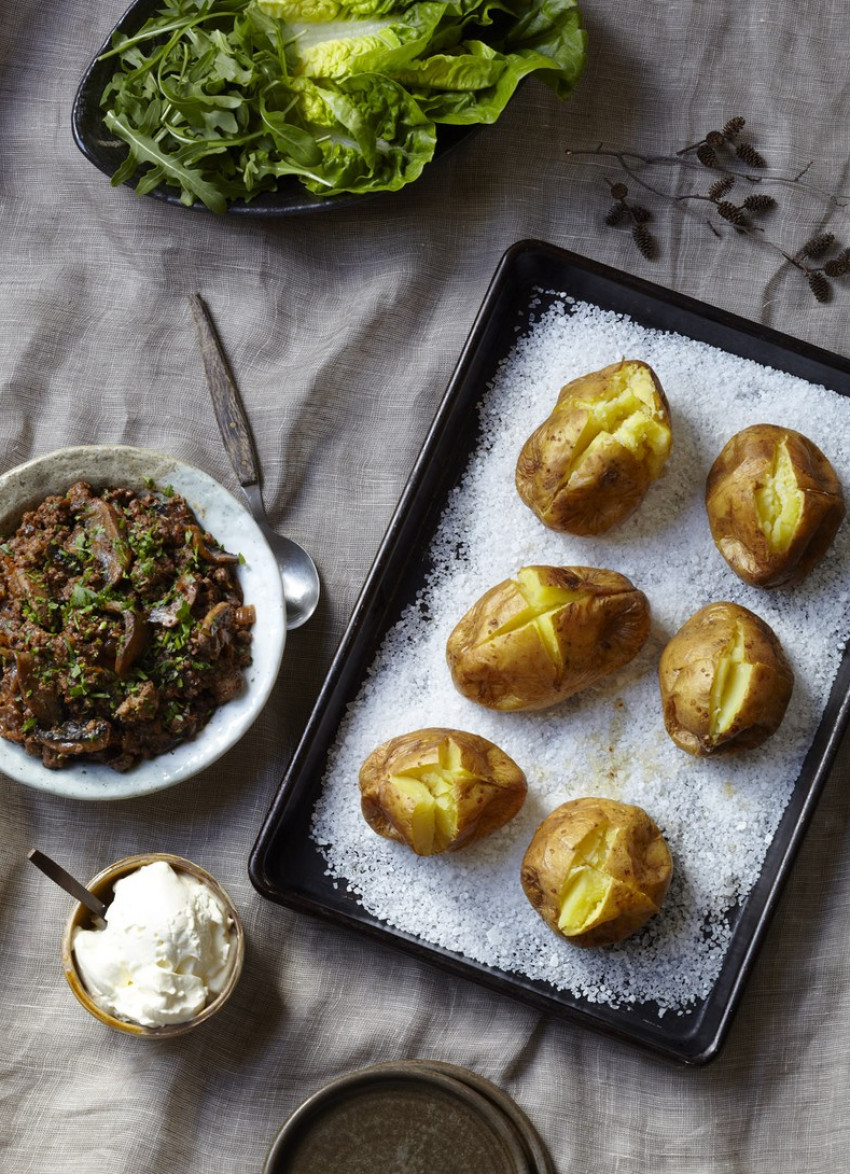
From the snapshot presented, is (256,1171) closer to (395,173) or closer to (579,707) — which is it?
(579,707)

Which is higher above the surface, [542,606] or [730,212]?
[730,212]

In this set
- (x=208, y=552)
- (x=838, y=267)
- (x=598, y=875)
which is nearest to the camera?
(x=598, y=875)

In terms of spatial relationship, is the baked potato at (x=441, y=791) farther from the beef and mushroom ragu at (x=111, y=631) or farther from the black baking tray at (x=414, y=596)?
the beef and mushroom ragu at (x=111, y=631)

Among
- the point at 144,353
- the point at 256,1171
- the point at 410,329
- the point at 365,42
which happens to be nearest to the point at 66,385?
the point at 144,353

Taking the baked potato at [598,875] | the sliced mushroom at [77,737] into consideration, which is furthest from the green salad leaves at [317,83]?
the baked potato at [598,875]

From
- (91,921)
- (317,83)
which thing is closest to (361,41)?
(317,83)

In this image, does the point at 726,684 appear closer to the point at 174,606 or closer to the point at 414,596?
the point at 414,596
